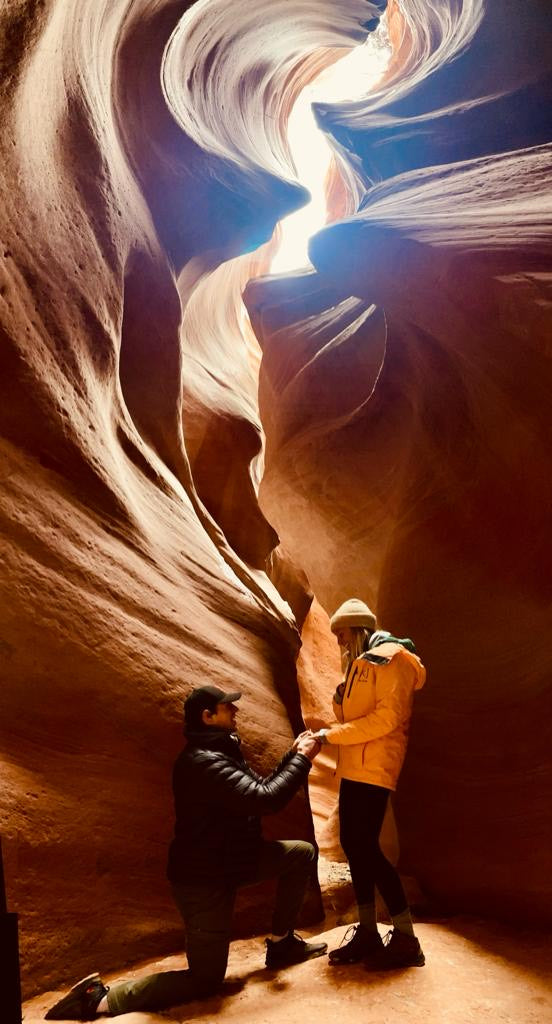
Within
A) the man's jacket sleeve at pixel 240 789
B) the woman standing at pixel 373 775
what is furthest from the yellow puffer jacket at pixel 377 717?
the man's jacket sleeve at pixel 240 789

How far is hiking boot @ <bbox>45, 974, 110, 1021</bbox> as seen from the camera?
3.05 meters

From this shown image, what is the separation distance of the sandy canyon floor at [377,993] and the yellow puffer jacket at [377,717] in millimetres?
831

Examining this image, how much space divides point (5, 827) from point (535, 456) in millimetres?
5112

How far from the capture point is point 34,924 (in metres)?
3.30

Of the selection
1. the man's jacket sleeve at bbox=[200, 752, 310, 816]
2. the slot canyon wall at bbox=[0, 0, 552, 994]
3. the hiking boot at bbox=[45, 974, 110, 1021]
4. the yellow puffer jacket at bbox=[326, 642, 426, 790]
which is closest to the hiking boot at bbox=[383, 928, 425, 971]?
the yellow puffer jacket at bbox=[326, 642, 426, 790]

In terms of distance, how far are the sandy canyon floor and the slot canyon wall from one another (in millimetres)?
500

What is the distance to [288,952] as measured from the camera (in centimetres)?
362

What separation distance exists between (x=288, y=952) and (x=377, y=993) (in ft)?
1.86

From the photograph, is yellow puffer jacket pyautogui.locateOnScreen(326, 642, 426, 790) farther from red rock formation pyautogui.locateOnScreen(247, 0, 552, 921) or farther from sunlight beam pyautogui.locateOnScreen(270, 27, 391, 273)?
sunlight beam pyautogui.locateOnScreen(270, 27, 391, 273)

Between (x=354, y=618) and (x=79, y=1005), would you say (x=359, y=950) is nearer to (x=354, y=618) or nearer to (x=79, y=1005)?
(x=79, y=1005)

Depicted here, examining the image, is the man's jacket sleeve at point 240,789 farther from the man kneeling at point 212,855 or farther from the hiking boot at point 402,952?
the hiking boot at point 402,952

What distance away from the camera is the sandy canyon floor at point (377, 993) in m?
3.05

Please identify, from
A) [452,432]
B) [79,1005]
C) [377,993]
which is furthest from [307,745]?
[452,432]

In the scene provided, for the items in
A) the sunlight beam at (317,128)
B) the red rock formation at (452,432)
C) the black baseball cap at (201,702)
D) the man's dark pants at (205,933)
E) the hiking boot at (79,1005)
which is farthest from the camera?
the sunlight beam at (317,128)
